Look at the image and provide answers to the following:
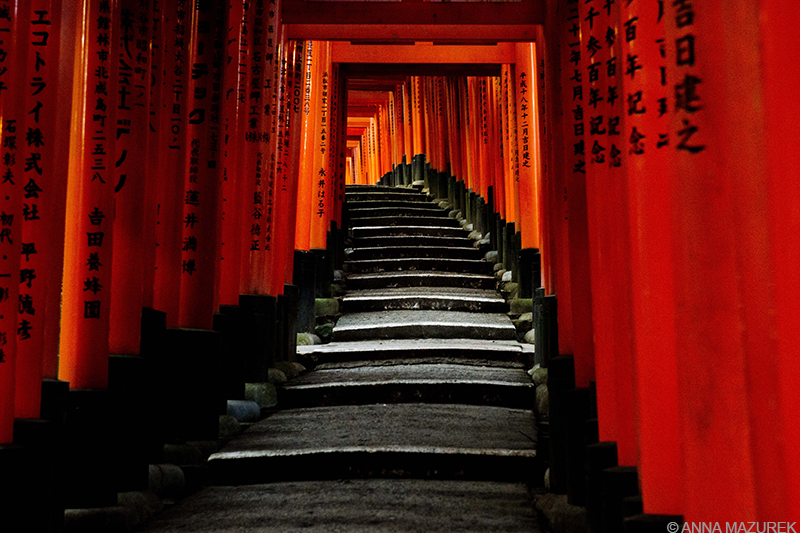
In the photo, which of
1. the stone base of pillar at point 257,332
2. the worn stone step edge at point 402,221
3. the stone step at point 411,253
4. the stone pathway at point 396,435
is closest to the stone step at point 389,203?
the worn stone step edge at point 402,221

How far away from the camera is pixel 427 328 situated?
7.61 m

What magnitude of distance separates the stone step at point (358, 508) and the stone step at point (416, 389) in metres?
1.41

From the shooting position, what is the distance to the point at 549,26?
4.91 m

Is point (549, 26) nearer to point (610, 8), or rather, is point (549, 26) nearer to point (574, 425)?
point (610, 8)

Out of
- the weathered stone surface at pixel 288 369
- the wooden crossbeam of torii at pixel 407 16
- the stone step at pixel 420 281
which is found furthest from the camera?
the stone step at pixel 420 281

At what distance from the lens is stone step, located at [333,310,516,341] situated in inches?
297

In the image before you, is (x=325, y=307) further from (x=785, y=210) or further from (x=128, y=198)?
(x=785, y=210)

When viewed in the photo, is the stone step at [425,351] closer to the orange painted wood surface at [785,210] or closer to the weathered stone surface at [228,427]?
the weathered stone surface at [228,427]


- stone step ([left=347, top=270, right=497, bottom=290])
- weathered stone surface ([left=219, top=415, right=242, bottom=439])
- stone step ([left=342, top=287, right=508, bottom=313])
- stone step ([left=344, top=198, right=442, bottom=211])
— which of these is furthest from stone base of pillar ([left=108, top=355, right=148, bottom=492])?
stone step ([left=344, top=198, right=442, bottom=211])

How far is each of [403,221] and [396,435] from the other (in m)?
7.14

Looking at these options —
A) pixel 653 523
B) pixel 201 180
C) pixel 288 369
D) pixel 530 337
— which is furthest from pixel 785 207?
pixel 530 337

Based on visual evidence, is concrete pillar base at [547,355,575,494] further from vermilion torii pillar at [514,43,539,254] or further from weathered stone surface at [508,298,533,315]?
vermilion torii pillar at [514,43,539,254]

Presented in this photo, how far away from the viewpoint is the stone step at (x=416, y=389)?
5695mm

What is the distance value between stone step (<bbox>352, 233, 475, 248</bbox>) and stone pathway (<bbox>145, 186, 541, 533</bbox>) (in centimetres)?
136
